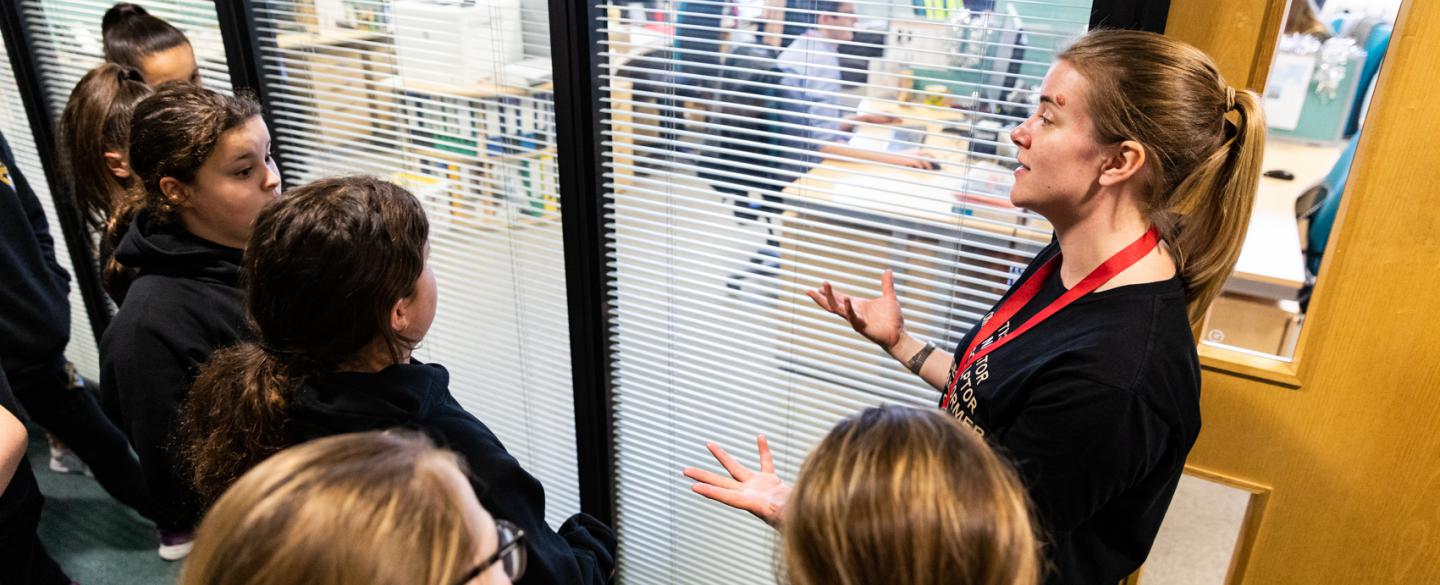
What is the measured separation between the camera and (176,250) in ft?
4.87

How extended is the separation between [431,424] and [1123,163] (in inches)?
38.7

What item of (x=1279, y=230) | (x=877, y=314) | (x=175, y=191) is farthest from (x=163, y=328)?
(x=1279, y=230)

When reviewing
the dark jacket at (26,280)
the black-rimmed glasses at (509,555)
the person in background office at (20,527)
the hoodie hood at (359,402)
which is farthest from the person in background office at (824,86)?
the dark jacket at (26,280)

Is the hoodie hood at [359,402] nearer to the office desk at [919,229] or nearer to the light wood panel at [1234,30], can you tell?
the office desk at [919,229]

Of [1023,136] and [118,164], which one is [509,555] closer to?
[1023,136]

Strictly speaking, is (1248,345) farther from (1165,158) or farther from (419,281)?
(419,281)

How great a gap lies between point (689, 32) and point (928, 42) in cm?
45

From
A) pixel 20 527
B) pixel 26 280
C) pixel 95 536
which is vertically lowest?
pixel 95 536

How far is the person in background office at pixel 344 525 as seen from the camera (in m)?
0.72

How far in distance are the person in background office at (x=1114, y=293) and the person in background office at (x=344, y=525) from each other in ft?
1.63

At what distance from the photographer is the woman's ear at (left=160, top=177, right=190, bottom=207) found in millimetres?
1506

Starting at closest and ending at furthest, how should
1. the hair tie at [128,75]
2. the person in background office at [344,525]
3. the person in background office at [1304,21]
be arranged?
the person in background office at [344,525]
the person in background office at [1304,21]
the hair tie at [128,75]

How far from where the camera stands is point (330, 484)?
753 mm

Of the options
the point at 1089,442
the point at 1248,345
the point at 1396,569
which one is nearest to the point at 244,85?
the point at 1089,442
